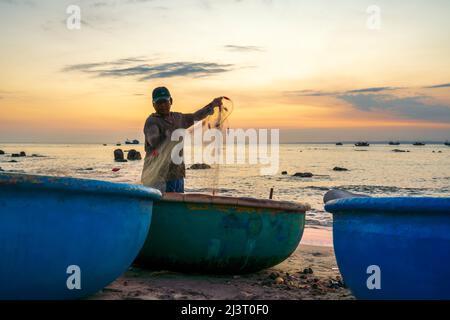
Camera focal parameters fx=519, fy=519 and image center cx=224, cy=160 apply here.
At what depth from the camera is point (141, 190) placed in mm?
4141

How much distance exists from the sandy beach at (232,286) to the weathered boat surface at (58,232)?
64 cm

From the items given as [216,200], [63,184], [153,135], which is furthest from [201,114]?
[63,184]

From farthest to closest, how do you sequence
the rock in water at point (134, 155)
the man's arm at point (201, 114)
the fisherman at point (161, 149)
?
the rock in water at point (134, 155)
the man's arm at point (201, 114)
the fisherman at point (161, 149)

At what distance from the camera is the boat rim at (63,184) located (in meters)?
3.45

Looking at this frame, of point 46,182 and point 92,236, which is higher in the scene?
point 46,182

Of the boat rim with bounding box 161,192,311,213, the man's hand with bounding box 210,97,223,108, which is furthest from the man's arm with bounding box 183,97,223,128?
the boat rim with bounding box 161,192,311,213

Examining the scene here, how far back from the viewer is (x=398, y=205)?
3.50 meters

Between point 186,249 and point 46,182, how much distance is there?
219 centimetres

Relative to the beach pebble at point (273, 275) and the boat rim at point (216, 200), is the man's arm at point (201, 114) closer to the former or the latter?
the boat rim at point (216, 200)

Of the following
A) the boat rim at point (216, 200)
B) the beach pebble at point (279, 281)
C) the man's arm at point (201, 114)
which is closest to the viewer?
the boat rim at point (216, 200)

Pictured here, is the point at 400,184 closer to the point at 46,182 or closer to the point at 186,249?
the point at 186,249

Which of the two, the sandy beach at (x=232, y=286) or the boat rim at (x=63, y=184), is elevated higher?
the boat rim at (x=63, y=184)

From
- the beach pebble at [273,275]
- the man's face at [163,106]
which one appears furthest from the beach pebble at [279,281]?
the man's face at [163,106]
